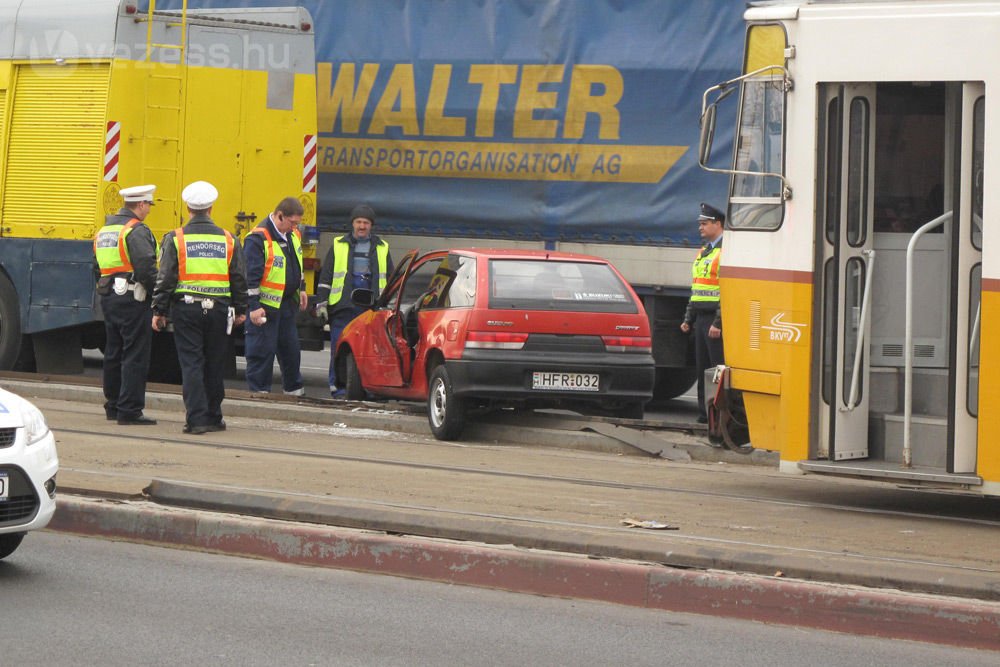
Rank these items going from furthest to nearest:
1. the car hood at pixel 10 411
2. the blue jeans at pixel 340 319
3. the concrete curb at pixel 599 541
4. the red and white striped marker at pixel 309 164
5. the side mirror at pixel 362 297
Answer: the red and white striped marker at pixel 309 164 → the blue jeans at pixel 340 319 → the side mirror at pixel 362 297 → the car hood at pixel 10 411 → the concrete curb at pixel 599 541

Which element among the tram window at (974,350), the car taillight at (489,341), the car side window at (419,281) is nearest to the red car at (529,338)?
the car taillight at (489,341)

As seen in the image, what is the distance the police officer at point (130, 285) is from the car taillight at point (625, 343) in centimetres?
348

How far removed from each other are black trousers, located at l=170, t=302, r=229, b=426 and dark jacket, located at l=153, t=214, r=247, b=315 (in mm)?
121

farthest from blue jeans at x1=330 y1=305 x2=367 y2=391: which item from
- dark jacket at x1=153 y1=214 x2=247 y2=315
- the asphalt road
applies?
the asphalt road

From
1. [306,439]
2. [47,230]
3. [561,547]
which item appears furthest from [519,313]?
[47,230]

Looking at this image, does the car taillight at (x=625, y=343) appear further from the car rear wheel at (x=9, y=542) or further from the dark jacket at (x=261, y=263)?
the car rear wheel at (x=9, y=542)

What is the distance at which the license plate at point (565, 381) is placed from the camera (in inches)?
495

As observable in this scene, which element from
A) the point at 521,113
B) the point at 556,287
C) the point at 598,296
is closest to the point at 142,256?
the point at 556,287

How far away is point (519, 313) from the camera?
41.3 ft

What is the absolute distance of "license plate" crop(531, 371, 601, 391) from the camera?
12562 mm

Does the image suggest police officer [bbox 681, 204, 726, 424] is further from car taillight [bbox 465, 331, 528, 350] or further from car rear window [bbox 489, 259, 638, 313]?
car taillight [bbox 465, 331, 528, 350]

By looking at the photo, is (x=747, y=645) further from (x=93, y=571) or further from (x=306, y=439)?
(x=306, y=439)

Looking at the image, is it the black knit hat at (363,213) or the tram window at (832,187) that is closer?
the tram window at (832,187)

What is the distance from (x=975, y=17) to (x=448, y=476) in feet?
13.6
